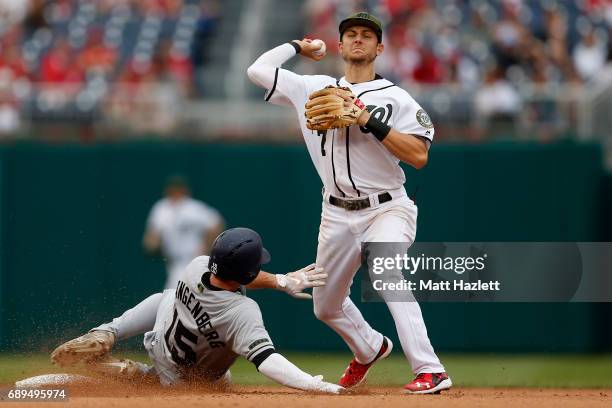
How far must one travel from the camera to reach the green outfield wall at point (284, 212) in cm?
1295

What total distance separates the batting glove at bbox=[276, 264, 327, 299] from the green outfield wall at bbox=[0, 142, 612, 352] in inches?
206

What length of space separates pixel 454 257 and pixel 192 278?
3391mm

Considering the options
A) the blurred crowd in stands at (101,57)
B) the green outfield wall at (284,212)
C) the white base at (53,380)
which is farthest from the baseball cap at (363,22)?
the blurred crowd in stands at (101,57)

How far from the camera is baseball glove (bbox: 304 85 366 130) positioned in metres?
7.50

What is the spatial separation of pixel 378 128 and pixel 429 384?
1.58 meters

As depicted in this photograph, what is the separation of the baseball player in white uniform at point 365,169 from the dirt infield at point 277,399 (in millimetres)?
414

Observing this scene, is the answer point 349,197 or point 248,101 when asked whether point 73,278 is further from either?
point 349,197

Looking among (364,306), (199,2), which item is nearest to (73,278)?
(364,306)

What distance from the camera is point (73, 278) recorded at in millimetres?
12680

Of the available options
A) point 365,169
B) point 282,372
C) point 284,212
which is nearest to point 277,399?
point 282,372

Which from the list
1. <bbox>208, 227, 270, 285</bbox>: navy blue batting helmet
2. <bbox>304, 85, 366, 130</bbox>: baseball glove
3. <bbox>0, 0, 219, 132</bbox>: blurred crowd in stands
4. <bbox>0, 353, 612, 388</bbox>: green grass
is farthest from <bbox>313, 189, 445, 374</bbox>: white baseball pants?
<bbox>0, 0, 219, 132</bbox>: blurred crowd in stands

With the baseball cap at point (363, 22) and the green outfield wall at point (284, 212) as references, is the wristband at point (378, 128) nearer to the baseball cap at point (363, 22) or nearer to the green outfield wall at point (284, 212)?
the baseball cap at point (363, 22)

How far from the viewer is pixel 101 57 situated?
52.4 feet

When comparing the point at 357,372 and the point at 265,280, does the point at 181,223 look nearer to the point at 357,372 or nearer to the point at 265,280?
the point at 357,372
